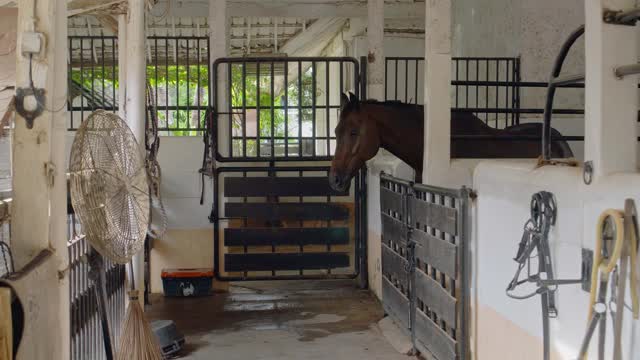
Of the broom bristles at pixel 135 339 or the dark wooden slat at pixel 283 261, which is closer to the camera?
the broom bristles at pixel 135 339

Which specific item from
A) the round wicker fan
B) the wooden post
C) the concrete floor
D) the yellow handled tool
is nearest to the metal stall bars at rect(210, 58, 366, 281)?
the concrete floor

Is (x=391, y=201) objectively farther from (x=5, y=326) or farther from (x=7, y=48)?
(x=5, y=326)

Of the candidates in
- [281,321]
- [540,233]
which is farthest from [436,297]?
[281,321]


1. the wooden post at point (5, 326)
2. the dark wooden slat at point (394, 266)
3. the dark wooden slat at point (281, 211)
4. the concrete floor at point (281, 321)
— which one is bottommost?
the concrete floor at point (281, 321)

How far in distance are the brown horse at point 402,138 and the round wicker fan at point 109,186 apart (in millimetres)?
1763

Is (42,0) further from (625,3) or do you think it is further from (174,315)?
(174,315)

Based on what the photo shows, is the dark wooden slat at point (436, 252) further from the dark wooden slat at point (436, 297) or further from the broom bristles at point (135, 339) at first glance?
the broom bristles at point (135, 339)

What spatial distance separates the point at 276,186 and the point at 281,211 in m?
0.21

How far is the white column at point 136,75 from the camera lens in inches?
147

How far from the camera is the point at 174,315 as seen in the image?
4.91 metres

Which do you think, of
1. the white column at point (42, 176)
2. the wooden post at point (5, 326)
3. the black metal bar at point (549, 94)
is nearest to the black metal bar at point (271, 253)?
the black metal bar at point (549, 94)

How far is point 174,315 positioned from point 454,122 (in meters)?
2.44

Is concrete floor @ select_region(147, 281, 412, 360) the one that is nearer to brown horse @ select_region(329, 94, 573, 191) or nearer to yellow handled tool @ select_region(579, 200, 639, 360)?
brown horse @ select_region(329, 94, 573, 191)

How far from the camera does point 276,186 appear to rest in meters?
5.58
